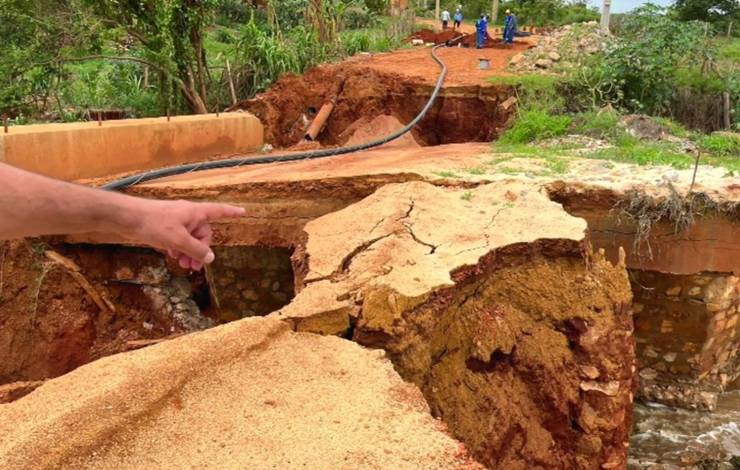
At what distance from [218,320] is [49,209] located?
4958 millimetres

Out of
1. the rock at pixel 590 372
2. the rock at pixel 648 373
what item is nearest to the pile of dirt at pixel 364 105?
the rock at pixel 648 373

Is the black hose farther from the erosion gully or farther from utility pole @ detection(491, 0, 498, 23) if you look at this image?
utility pole @ detection(491, 0, 498, 23)

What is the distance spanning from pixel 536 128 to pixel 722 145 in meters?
1.94

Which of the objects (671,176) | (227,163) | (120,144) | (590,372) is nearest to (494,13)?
(227,163)

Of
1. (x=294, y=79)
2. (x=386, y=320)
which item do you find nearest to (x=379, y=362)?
(x=386, y=320)

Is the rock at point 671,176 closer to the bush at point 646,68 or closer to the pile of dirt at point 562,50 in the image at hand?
the bush at point 646,68

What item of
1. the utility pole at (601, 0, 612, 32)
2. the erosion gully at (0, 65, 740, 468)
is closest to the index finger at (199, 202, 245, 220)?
the erosion gully at (0, 65, 740, 468)

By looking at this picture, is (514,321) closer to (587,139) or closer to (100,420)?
(100,420)

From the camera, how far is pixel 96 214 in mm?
1556

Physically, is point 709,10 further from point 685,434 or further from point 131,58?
point 685,434

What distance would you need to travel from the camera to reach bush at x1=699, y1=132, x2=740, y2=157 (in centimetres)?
693

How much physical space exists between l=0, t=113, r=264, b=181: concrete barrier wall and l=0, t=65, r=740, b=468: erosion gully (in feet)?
2.43

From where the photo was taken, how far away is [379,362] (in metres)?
2.75

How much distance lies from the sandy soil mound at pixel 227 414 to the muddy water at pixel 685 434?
3301 mm
